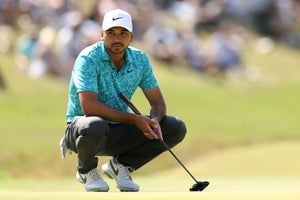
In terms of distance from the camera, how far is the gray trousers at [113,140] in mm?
6887

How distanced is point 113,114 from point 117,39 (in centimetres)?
55

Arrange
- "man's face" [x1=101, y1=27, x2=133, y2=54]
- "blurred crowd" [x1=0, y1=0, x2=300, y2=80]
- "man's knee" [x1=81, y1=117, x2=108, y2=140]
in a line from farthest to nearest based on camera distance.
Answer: "blurred crowd" [x1=0, y1=0, x2=300, y2=80] < "man's face" [x1=101, y1=27, x2=133, y2=54] < "man's knee" [x1=81, y1=117, x2=108, y2=140]

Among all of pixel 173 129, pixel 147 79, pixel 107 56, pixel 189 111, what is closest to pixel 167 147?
pixel 173 129

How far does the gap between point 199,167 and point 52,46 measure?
431 centimetres

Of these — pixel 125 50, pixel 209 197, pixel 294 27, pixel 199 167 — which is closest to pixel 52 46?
pixel 199 167

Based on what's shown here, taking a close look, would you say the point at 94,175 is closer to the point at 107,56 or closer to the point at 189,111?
the point at 107,56

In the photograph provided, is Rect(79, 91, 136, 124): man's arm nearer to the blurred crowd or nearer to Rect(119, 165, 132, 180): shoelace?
Rect(119, 165, 132, 180): shoelace

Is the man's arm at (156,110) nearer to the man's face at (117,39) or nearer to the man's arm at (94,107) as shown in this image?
the man's arm at (94,107)

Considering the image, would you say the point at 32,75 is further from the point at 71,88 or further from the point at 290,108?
the point at 71,88

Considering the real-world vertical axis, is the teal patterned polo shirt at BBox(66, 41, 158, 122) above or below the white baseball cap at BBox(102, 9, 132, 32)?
below

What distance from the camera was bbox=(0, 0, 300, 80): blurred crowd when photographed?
1692 cm

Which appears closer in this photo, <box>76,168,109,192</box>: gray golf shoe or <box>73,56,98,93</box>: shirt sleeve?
<box>73,56,98,93</box>: shirt sleeve

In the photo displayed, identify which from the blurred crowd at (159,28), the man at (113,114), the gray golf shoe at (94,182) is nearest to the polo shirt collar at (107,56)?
the man at (113,114)

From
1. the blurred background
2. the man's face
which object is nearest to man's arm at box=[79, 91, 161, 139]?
the man's face
